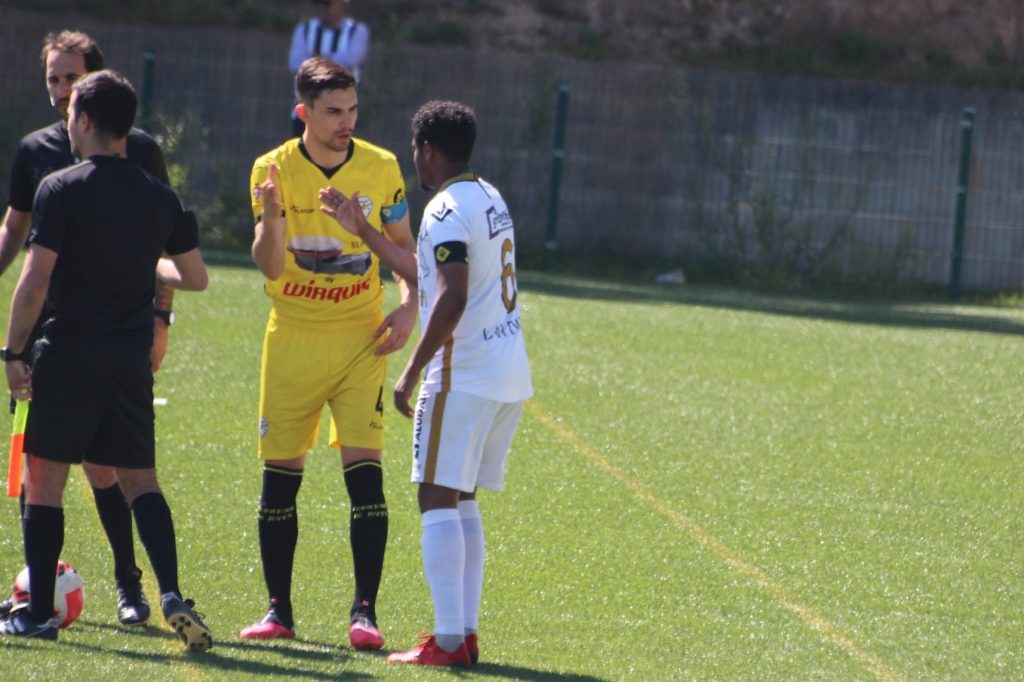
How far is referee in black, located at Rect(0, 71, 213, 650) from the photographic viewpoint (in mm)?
5219

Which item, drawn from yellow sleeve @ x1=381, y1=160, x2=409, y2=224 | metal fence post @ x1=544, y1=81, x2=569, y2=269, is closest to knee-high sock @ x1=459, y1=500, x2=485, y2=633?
yellow sleeve @ x1=381, y1=160, x2=409, y2=224

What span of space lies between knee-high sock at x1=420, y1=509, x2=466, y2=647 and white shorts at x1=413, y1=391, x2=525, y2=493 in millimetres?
139

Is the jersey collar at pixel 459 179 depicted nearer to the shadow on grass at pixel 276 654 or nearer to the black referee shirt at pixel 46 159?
the black referee shirt at pixel 46 159

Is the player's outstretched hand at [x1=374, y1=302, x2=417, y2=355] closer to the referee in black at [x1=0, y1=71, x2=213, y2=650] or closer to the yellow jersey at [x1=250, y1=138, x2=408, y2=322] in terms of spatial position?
the yellow jersey at [x1=250, y1=138, x2=408, y2=322]

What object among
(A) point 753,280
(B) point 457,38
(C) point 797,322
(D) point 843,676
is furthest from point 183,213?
(B) point 457,38

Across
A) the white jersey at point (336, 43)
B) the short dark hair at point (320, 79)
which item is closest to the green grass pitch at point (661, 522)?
the short dark hair at point (320, 79)

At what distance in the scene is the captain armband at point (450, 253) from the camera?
530 cm

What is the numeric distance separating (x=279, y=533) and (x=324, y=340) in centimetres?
Result: 76

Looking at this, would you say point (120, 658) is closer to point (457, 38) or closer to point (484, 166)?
point (484, 166)

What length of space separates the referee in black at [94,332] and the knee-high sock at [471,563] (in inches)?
36.4

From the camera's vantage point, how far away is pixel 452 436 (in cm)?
541

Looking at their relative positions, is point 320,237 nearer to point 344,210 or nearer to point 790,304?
point 344,210

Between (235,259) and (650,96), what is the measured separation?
18.4 feet

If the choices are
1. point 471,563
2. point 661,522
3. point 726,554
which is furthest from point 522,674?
point 661,522
